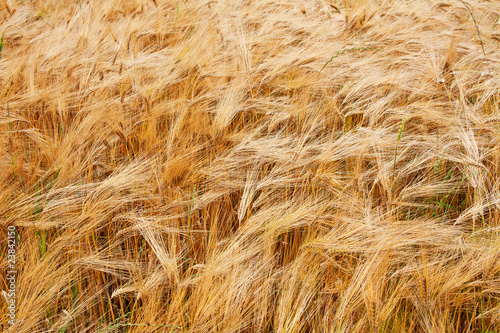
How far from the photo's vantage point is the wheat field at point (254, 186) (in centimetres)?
79

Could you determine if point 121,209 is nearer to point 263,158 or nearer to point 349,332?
point 263,158

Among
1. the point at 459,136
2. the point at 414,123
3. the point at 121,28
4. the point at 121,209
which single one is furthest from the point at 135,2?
the point at 459,136

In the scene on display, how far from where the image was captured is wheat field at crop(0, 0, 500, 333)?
79 cm

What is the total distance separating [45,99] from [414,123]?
124cm

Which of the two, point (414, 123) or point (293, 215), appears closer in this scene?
point (293, 215)

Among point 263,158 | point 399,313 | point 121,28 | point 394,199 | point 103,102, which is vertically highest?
point 121,28

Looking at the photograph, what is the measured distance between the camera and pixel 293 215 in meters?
0.91

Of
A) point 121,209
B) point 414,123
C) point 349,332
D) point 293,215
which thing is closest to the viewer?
point 349,332

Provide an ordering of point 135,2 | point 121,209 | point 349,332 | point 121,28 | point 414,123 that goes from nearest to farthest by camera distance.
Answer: point 349,332 → point 121,209 → point 414,123 → point 121,28 → point 135,2

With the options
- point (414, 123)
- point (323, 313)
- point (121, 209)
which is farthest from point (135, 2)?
point (323, 313)

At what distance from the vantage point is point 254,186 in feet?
3.28

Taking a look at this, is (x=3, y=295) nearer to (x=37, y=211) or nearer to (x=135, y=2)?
(x=37, y=211)

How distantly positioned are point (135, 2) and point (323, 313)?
2229 millimetres

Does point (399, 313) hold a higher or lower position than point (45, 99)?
lower
